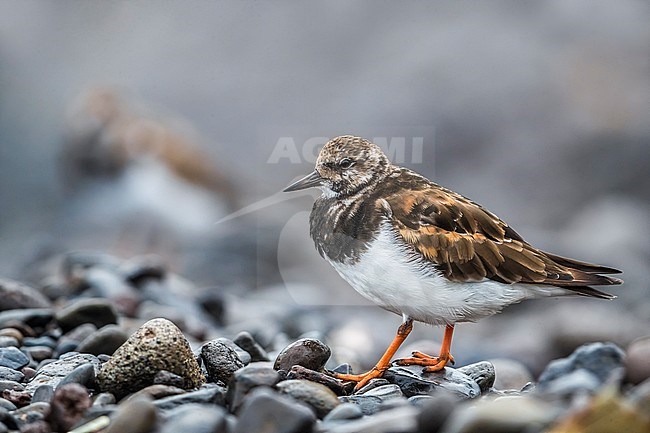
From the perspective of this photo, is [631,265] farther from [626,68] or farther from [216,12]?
[216,12]

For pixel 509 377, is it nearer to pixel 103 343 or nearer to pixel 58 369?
pixel 103 343

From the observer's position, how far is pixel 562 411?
2.34 metres

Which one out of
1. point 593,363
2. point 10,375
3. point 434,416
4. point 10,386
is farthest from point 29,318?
point 593,363

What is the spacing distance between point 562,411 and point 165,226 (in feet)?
26.7

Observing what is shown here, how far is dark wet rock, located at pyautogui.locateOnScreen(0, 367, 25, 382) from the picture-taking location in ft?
11.7

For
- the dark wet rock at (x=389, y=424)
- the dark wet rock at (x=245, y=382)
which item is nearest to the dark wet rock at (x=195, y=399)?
the dark wet rock at (x=245, y=382)

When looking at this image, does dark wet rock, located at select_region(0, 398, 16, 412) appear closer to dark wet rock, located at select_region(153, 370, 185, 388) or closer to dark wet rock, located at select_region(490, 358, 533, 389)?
dark wet rock, located at select_region(153, 370, 185, 388)

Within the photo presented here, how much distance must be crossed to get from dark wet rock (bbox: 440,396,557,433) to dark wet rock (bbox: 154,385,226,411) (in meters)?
0.91

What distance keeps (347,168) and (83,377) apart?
1.41 m

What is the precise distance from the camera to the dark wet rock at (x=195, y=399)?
2.82 metres

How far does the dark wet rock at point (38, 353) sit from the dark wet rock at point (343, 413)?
185 cm

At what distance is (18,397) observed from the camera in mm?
3176

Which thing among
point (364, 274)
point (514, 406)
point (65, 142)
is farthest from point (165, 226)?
point (514, 406)

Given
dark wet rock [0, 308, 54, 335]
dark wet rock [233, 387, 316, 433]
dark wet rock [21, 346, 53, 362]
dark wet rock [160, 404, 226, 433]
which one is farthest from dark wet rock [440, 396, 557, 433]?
dark wet rock [0, 308, 54, 335]
